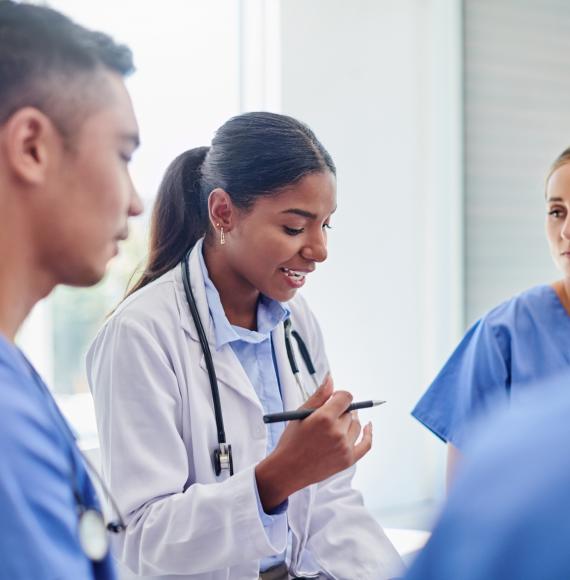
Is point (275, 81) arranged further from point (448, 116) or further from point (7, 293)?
point (7, 293)

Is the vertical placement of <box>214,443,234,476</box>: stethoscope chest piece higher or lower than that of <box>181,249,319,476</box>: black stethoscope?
lower

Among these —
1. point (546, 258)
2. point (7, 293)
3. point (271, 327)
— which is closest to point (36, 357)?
point (271, 327)

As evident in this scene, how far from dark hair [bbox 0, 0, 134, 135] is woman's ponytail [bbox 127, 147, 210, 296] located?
2.19ft

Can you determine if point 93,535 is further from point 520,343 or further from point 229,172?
point 520,343

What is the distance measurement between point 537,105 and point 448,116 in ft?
1.11

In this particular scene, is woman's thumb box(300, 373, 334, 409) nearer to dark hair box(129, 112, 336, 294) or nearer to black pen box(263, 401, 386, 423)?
black pen box(263, 401, 386, 423)

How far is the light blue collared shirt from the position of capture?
127 centimetres

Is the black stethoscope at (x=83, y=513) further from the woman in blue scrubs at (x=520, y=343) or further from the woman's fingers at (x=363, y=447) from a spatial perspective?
the woman in blue scrubs at (x=520, y=343)

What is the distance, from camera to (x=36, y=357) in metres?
2.04

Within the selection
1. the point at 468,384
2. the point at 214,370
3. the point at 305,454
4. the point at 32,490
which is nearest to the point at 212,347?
the point at 214,370

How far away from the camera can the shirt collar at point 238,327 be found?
49.9 inches

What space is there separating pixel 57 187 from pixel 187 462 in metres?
0.60

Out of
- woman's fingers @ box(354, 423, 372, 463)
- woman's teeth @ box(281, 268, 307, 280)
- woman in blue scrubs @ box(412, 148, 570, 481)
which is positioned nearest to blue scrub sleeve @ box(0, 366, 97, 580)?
woman's fingers @ box(354, 423, 372, 463)

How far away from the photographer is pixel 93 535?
623 mm
